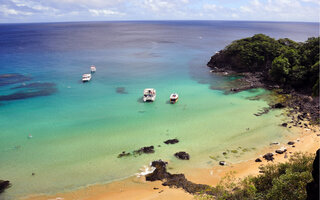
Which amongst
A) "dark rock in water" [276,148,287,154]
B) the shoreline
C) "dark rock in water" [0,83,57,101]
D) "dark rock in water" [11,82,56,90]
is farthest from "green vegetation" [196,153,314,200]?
"dark rock in water" [11,82,56,90]

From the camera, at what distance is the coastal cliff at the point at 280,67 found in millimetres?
46884

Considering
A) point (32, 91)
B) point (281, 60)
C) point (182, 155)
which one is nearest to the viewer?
point (182, 155)

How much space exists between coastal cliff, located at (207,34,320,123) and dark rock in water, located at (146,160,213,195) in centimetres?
2796

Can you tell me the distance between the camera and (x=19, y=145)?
110 feet

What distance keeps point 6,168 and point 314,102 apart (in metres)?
55.7

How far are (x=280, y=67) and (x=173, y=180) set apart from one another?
42982 millimetres

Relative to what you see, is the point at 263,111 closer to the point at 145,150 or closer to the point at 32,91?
the point at 145,150

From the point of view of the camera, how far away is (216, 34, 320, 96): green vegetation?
50.6 m

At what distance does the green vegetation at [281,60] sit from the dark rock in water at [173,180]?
3584 cm

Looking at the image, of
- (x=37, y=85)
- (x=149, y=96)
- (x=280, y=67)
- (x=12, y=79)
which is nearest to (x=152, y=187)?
(x=149, y=96)

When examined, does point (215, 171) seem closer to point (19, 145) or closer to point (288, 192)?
point (288, 192)

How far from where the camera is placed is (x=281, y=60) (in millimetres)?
52750

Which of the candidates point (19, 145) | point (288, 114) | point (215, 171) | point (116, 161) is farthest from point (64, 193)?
point (288, 114)

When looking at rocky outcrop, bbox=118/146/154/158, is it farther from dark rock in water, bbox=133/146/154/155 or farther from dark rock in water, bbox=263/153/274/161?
dark rock in water, bbox=263/153/274/161
